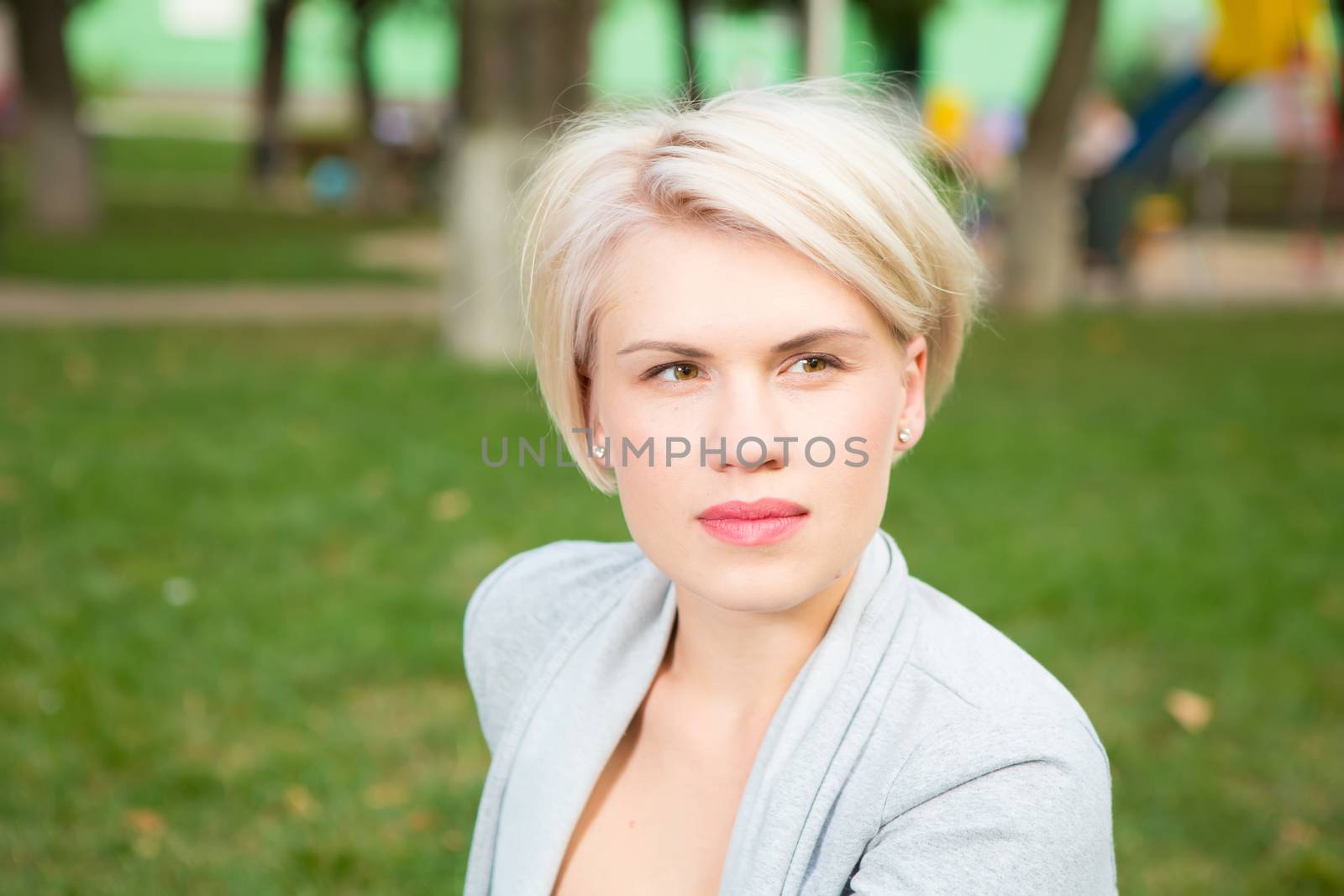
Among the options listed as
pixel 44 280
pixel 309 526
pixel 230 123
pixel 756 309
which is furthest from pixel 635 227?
pixel 230 123

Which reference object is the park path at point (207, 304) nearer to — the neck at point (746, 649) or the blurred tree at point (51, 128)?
the blurred tree at point (51, 128)

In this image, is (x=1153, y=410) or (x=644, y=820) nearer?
(x=644, y=820)

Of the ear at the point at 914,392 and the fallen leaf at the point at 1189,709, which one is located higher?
the ear at the point at 914,392

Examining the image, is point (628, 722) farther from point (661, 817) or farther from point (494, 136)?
point (494, 136)

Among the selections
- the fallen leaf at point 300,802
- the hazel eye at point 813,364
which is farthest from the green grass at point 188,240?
the hazel eye at point 813,364

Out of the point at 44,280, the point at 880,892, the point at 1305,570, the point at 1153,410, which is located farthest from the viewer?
the point at 44,280

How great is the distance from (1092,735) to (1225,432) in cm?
568

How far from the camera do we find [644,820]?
5.71 ft

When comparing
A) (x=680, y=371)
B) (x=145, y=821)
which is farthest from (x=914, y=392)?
(x=145, y=821)

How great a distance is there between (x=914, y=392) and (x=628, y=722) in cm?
55

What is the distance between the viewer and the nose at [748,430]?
1475 mm

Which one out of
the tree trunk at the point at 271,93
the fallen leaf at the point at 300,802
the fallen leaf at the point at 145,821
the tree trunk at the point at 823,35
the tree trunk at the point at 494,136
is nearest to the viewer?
the fallen leaf at the point at 145,821

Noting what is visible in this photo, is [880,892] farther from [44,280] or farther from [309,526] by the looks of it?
[44,280]

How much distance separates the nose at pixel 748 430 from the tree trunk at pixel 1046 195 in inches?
367
